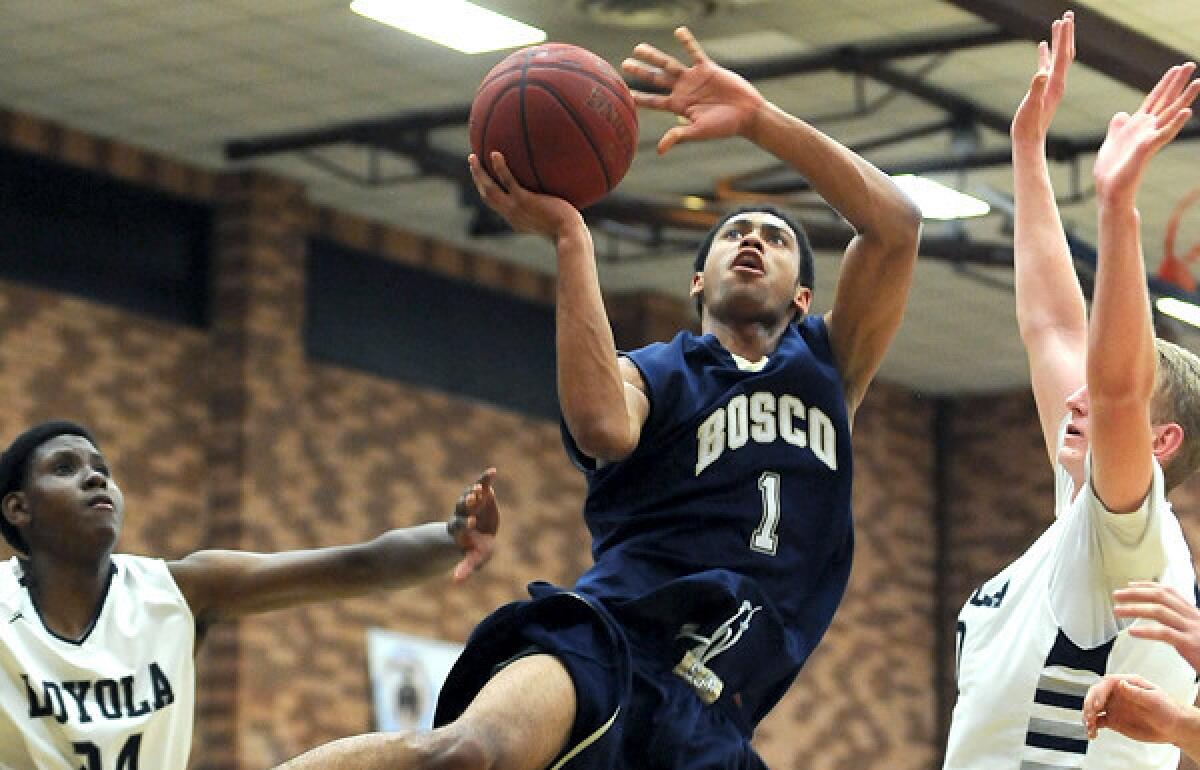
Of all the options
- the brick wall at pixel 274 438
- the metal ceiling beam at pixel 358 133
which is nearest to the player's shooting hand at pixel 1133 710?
the metal ceiling beam at pixel 358 133

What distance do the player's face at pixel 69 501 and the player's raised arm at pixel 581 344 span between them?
6.34ft

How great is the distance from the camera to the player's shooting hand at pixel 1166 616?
4.23 meters

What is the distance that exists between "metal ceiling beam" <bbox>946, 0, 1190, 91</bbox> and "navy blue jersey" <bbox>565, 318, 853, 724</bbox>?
5.99 metres

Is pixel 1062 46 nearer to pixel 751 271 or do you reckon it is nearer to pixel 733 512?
pixel 751 271

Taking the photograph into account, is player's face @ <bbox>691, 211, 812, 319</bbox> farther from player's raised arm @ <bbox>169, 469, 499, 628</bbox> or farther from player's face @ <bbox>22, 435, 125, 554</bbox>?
player's face @ <bbox>22, 435, 125, 554</bbox>

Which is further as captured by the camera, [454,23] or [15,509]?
[454,23]

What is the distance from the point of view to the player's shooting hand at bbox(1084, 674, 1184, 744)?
416 cm

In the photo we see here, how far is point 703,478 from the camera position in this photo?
520 centimetres

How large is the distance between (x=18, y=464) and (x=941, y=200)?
8.30 metres

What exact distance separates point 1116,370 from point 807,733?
47.0 feet

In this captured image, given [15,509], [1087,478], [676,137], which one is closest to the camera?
[1087,478]

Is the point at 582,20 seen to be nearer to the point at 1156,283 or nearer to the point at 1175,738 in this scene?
the point at 1156,283

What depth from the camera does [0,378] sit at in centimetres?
1322

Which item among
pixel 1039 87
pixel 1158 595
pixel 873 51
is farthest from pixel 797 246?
pixel 873 51
